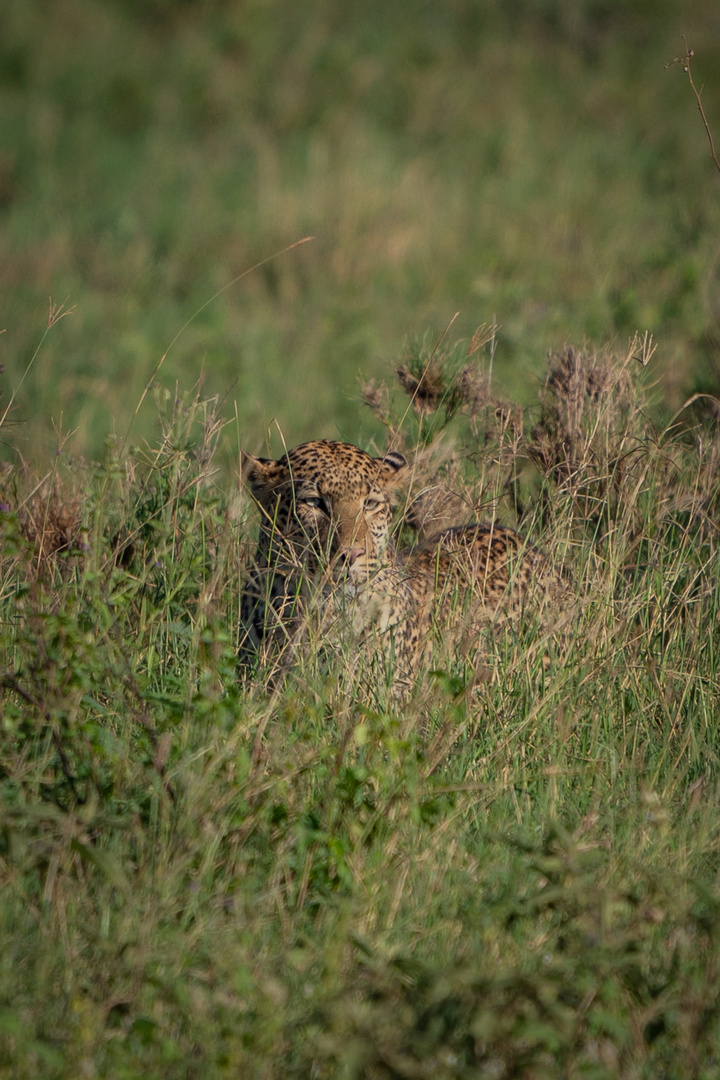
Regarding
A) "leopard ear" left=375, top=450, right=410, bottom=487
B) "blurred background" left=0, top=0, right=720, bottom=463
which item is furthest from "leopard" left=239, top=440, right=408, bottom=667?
"blurred background" left=0, top=0, right=720, bottom=463

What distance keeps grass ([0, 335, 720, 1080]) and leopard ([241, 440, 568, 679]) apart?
144 millimetres

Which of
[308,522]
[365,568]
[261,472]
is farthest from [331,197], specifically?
[365,568]

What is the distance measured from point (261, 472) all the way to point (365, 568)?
2.09 ft

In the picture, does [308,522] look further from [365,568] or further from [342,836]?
[342,836]

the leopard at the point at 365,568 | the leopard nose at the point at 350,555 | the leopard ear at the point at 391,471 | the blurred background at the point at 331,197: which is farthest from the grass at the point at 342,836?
the blurred background at the point at 331,197

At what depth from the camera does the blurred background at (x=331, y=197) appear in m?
9.16

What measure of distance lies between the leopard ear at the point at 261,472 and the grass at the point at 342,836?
0.67 feet

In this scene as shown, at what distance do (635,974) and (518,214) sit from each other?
415 inches

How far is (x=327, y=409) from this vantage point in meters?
9.01

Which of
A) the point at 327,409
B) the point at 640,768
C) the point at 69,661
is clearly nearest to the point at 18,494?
the point at 69,661

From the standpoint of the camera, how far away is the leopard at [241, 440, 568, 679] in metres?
4.12

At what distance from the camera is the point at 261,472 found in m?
4.70

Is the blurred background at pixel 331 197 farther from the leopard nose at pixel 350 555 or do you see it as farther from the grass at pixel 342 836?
the grass at pixel 342 836

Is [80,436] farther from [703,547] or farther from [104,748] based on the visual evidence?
[104,748]
